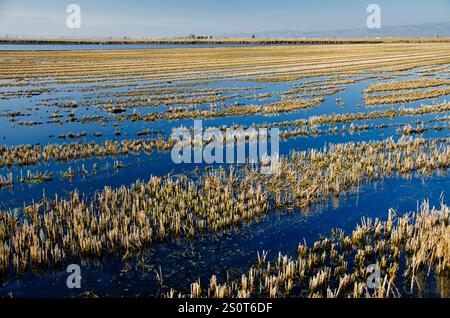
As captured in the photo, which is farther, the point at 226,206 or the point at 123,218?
the point at 226,206

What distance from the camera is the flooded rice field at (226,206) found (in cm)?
823

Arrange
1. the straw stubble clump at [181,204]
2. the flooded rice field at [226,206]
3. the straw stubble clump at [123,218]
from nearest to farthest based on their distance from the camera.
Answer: the flooded rice field at [226,206] < the straw stubble clump at [123,218] < the straw stubble clump at [181,204]

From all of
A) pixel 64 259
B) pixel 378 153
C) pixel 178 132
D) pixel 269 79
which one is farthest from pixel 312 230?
pixel 269 79

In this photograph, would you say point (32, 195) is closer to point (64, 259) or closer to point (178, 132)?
point (64, 259)

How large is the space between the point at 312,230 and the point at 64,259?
20.6 feet

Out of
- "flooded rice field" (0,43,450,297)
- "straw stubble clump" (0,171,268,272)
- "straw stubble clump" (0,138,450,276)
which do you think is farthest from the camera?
"straw stubble clump" (0,138,450,276)

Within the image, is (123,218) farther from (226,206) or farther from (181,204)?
(226,206)

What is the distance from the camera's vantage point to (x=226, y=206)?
39.2 ft

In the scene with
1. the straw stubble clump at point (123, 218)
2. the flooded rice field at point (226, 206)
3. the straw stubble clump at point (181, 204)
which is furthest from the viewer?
the straw stubble clump at point (181, 204)

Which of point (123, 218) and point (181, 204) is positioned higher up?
point (181, 204)

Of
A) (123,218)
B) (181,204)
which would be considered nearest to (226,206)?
(181,204)

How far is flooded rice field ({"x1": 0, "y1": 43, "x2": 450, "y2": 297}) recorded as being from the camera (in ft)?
27.0
